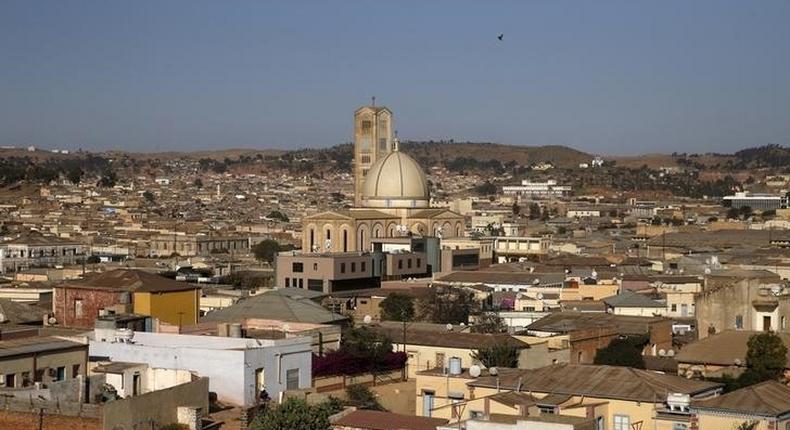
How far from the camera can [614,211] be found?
14525cm

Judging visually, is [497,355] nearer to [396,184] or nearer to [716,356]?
[716,356]

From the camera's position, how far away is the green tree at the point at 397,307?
43750 millimetres

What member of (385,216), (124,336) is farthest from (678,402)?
(385,216)

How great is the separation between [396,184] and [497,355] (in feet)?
146

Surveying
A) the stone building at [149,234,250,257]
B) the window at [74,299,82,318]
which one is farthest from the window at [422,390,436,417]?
the stone building at [149,234,250,257]

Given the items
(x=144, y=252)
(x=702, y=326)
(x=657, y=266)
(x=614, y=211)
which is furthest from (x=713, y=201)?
(x=702, y=326)

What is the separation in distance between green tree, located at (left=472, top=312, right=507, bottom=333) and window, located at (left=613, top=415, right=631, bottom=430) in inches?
495

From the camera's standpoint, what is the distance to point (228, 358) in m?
23.4

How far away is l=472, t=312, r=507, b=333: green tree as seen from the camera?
35344 millimetres

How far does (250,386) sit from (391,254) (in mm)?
37776

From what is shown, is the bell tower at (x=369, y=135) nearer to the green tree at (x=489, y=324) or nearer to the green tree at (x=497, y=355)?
the green tree at (x=489, y=324)

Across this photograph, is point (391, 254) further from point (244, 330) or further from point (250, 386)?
point (250, 386)

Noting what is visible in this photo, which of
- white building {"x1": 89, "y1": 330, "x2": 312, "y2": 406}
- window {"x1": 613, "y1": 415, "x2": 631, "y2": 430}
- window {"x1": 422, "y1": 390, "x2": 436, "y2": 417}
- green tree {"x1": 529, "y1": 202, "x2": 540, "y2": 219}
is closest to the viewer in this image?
window {"x1": 613, "y1": 415, "x2": 631, "y2": 430}

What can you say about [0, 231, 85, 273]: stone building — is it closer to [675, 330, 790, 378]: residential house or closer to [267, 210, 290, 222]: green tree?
[675, 330, 790, 378]: residential house
